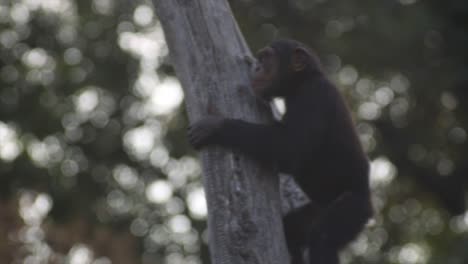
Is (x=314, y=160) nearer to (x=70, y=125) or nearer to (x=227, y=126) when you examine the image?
(x=227, y=126)

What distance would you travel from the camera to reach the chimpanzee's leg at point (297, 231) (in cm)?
801

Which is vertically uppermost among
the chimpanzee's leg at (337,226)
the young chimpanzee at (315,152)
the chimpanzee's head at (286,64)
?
the chimpanzee's head at (286,64)

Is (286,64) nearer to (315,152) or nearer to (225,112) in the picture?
(315,152)

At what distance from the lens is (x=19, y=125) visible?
20.5 m

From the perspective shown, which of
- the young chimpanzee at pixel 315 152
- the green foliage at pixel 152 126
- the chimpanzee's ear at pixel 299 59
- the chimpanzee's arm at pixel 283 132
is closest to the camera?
the chimpanzee's arm at pixel 283 132

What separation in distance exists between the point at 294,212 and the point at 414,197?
13058mm

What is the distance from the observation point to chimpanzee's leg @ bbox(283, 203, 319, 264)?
8008 mm

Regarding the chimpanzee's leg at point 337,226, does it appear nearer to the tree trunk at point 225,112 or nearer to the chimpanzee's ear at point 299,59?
the tree trunk at point 225,112

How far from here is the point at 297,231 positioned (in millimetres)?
8047

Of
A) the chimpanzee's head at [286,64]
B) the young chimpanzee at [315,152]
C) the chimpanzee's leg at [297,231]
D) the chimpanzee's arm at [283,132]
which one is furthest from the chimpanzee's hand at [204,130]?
the chimpanzee's leg at [297,231]

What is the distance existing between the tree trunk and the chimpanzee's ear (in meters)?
0.91

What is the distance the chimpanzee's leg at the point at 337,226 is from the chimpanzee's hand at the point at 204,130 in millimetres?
1242

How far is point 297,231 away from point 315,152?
621 millimetres

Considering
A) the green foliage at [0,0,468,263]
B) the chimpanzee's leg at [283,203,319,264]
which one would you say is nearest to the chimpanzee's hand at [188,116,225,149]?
the chimpanzee's leg at [283,203,319,264]
